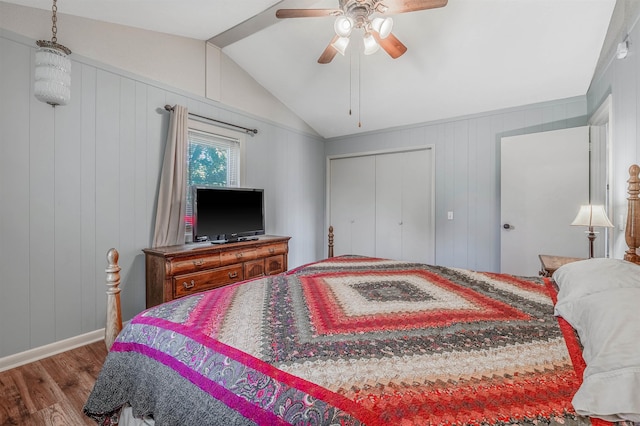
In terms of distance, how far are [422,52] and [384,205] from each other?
2208 millimetres

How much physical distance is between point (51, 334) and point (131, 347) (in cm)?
185

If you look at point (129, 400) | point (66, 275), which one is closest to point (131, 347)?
point (129, 400)

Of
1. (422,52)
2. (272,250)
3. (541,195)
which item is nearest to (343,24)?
(422,52)

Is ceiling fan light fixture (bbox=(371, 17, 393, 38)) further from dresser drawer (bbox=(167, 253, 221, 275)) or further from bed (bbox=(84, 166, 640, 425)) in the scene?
dresser drawer (bbox=(167, 253, 221, 275))

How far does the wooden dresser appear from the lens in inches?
104

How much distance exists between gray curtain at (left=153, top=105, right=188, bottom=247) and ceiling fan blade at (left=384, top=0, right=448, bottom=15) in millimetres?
2206

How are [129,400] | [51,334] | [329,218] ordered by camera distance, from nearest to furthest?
[129,400]
[51,334]
[329,218]

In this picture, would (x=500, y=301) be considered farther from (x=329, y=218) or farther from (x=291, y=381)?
(x=329, y=218)

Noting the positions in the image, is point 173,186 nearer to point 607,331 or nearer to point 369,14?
point 369,14

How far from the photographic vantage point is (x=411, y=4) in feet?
6.50

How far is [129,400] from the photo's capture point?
3.98 ft

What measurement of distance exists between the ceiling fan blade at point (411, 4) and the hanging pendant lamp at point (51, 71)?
215 centimetres

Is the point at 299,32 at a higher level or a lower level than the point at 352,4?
higher

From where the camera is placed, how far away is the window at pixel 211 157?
335cm
